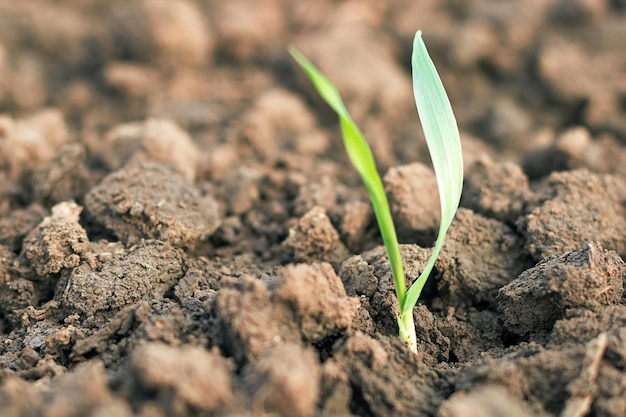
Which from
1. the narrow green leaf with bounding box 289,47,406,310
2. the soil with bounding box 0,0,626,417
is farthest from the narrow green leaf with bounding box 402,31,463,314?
the soil with bounding box 0,0,626,417

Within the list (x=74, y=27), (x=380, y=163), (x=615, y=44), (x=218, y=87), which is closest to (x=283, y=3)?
(x=218, y=87)

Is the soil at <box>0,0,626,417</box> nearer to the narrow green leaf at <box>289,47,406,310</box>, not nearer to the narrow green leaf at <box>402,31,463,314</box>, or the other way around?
the narrow green leaf at <box>289,47,406,310</box>

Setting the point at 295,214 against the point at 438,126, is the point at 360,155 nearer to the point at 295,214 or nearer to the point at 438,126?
the point at 438,126

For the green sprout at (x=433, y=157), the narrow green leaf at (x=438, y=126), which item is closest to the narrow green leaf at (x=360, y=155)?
the green sprout at (x=433, y=157)

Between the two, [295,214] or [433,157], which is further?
[295,214]

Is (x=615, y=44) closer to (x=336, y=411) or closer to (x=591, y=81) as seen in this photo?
(x=591, y=81)

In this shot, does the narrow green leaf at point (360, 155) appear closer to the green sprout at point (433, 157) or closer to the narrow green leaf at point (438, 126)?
the green sprout at point (433, 157)

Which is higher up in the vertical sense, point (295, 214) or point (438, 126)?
point (438, 126)

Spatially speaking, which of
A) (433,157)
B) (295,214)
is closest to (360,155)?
(433,157)
